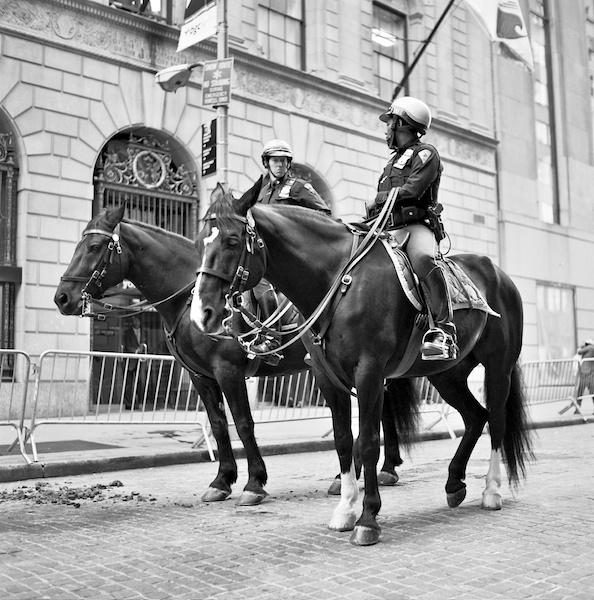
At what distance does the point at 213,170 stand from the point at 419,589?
9.87m

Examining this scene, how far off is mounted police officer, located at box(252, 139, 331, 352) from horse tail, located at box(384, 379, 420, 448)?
55.6 inches

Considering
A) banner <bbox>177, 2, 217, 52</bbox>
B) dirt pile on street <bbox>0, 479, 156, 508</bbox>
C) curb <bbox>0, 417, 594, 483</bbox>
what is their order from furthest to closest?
1. banner <bbox>177, 2, 217, 52</bbox>
2. curb <bbox>0, 417, 594, 483</bbox>
3. dirt pile on street <bbox>0, 479, 156, 508</bbox>

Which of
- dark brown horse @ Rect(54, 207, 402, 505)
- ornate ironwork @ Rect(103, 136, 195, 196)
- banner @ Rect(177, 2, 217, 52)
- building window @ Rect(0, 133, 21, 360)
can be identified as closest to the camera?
dark brown horse @ Rect(54, 207, 402, 505)

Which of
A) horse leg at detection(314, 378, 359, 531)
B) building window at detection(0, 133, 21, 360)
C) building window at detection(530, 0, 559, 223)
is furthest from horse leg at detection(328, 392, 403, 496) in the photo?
building window at detection(530, 0, 559, 223)

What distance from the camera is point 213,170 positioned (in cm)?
1263

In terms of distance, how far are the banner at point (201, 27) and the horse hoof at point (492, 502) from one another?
9146 mm

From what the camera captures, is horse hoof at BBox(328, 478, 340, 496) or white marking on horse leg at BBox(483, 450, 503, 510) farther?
horse hoof at BBox(328, 478, 340, 496)

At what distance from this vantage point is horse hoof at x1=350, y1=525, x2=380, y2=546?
4.59m

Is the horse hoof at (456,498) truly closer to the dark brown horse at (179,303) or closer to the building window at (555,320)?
the dark brown horse at (179,303)

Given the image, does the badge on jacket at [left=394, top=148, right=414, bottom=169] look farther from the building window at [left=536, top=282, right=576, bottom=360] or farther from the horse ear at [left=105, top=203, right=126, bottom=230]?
the building window at [left=536, top=282, right=576, bottom=360]

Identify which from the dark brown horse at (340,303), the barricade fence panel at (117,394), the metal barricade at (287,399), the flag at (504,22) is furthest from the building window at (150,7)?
the dark brown horse at (340,303)

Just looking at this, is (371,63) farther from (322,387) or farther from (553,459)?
(322,387)

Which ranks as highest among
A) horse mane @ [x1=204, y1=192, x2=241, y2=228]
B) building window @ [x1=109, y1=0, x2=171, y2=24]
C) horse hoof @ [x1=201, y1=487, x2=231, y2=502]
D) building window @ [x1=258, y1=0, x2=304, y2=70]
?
building window @ [x1=258, y1=0, x2=304, y2=70]

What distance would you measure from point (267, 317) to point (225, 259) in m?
2.30
